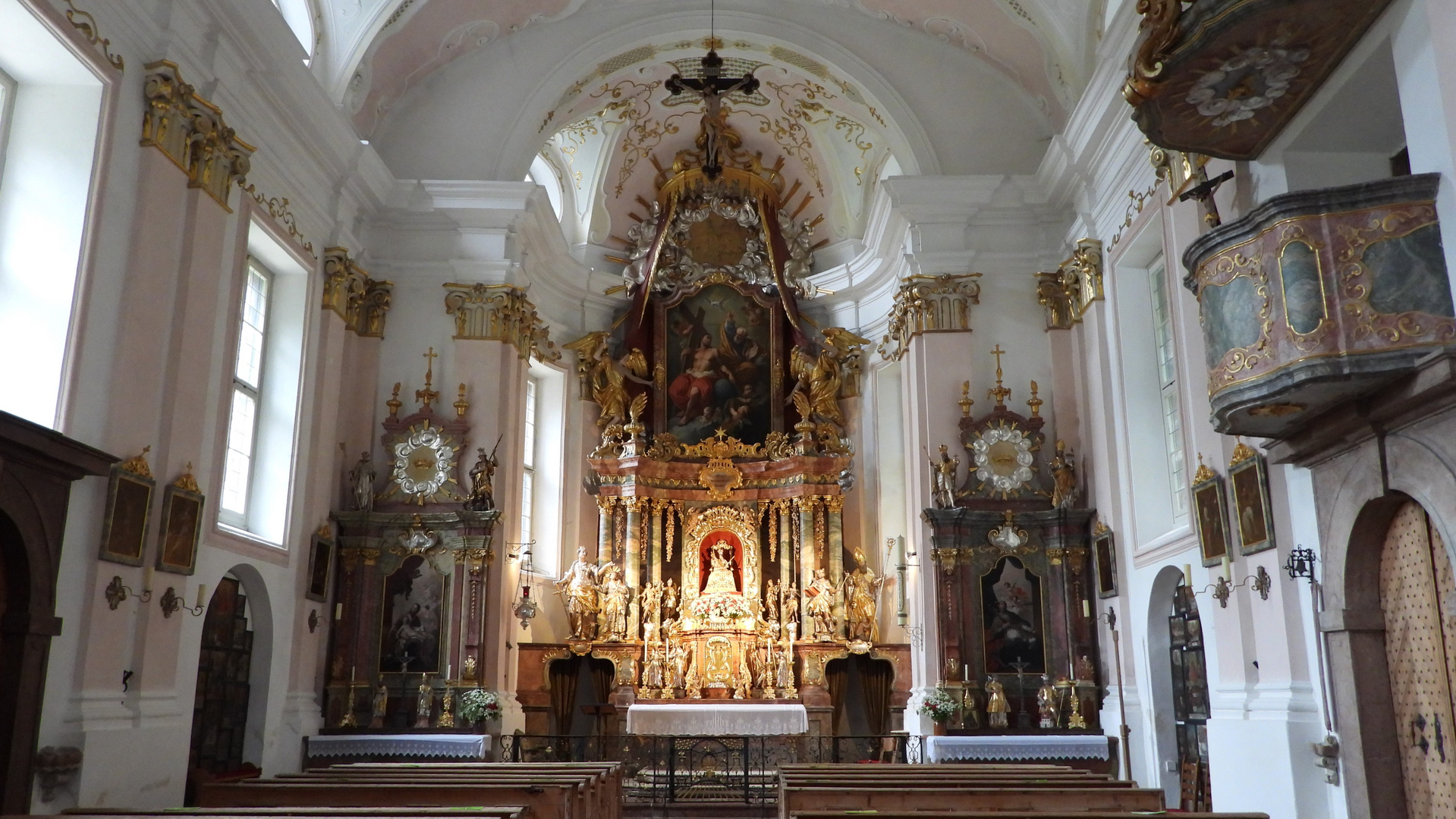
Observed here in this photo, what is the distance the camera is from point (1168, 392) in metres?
12.7

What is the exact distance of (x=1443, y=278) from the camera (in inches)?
275

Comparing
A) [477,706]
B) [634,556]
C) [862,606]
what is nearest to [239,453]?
[477,706]

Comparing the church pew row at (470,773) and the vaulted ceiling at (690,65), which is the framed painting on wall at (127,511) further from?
the vaulted ceiling at (690,65)

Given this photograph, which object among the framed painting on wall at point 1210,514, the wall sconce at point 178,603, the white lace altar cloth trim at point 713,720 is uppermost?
the framed painting on wall at point 1210,514

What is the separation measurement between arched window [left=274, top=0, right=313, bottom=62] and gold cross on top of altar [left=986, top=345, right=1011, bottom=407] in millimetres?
9028

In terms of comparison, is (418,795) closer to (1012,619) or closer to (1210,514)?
(1210,514)

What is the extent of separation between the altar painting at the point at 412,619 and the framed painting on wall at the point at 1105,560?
7843mm

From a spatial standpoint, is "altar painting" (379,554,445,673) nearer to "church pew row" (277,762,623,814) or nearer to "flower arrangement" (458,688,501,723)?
"flower arrangement" (458,688,501,723)

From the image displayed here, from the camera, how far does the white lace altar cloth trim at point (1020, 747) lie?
12.9 metres

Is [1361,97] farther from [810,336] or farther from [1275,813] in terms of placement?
[810,336]

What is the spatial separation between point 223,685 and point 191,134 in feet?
17.8

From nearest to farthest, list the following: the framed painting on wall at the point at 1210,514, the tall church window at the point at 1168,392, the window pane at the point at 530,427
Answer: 1. the framed painting on wall at the point at 1210,514
2. the tall church window at the point at 1168,392
3. the window pane at the point at 530,427

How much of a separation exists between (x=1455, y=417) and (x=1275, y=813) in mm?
3723

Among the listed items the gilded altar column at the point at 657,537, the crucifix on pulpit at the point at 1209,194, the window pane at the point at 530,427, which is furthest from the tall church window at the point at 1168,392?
the window pane at the point at 530,427
